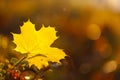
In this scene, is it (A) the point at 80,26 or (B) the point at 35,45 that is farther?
(A) the point at 80,26

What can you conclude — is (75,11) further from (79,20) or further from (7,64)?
(7,64)

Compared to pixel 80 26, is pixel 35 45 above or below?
below

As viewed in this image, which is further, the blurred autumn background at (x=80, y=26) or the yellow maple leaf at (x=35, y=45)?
the blurred autumn background at (x=80, y=26)

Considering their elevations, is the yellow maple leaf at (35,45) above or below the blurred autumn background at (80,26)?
below

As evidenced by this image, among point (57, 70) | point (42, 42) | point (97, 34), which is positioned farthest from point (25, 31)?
point (97, 34)
